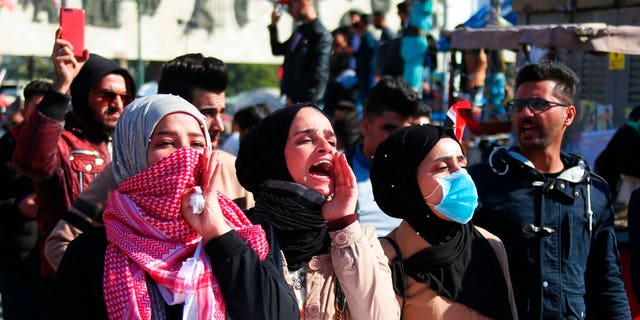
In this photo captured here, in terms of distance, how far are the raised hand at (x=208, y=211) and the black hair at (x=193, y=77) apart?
1.78 metres

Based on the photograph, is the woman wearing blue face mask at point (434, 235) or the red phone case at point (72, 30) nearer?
the woman wearing blue face mask at point (434, 235)

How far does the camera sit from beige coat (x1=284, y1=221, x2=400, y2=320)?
292 centimetres

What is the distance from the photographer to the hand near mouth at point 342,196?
2.98 meters

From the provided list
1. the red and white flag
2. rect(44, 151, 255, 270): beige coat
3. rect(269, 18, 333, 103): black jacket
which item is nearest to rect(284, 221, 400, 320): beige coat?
rect(44, 151, 255, 270): beige coat

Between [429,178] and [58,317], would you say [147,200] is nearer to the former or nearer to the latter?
[58,317]

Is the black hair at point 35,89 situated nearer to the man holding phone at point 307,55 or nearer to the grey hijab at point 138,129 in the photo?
the grey hijab at point 138,129

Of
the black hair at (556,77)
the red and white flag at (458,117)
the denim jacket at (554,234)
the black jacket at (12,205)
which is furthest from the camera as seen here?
the black jacket at (12,205)

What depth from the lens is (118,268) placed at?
2564mm

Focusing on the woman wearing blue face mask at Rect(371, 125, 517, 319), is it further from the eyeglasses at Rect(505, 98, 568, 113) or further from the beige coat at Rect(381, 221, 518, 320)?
the eyeglasses at Rect(505, 98, 568, 113)

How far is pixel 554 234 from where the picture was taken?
4.09 m

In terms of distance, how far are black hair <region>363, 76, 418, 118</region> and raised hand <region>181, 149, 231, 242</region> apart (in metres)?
2.84

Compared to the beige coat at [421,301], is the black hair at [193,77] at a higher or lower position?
higher

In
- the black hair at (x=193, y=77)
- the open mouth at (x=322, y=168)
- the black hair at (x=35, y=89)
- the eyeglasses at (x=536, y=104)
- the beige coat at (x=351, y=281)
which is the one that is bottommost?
the beige coat at (x=351, y=281)

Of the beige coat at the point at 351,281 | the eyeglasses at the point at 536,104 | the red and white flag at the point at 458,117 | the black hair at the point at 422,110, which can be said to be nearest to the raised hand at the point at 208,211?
the beige coat at the point at 351,281
